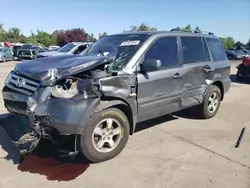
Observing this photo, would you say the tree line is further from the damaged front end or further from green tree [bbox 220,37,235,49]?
the damaged front end

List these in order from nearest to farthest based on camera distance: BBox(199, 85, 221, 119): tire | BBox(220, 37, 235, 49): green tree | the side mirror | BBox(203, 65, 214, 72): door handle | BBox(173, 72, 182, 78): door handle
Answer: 1. the side mirror
2. BBox(173, 72, 182, 78): door handle
3. BBox(203, 65, 214, 72): door handle
4. BBox(199, 85, 221, 119): tire
5. BBox(220, 37, 235, 49): green tree

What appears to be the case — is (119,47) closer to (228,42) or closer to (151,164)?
(151,164)

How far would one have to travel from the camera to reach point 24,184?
11.0 feet

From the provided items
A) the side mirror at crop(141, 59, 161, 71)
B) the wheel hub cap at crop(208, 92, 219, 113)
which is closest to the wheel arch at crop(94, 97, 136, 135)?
the side mirror at crop(141, 59, 161, 71)

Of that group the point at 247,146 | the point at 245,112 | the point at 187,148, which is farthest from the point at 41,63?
the point at 245,112

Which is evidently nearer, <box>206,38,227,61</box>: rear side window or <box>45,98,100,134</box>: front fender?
<box>45,98,100,134</box>: front fender

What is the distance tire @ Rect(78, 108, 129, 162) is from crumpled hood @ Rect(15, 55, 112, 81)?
676 mm

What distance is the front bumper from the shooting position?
11.5ft

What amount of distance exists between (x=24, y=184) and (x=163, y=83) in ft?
8.51

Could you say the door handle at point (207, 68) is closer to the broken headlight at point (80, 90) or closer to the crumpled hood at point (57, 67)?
the crumpled hood at point (57, 67)

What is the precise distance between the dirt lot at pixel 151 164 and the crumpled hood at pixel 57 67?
2.47 feet

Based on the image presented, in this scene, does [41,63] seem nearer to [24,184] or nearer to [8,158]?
[8,158]

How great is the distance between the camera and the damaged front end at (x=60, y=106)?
3.51m

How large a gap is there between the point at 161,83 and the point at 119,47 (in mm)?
947
